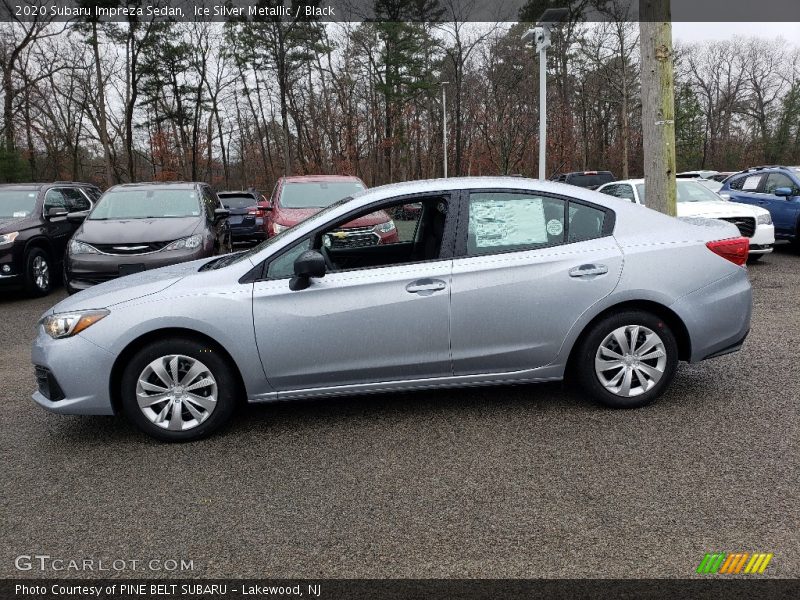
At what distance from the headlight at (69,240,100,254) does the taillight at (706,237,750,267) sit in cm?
715

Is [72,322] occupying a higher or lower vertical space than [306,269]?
lower

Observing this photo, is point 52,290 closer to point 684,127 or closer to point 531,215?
point 531,215

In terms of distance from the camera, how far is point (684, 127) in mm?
51000

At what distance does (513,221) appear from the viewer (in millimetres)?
4355

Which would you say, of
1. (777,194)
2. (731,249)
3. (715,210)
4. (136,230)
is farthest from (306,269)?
(777,194)

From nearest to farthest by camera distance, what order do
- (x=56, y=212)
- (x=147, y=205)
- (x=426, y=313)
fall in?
(x=426, y=313)
(x=147, y=205)
(x=56, y=212)

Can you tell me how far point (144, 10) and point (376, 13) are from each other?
12.6 m

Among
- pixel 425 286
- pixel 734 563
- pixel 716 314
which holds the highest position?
pixel 425 286

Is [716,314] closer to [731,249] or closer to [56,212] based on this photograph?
[731,249]

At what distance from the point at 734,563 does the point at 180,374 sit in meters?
3.16

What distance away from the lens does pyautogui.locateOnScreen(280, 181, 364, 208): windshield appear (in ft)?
34.1

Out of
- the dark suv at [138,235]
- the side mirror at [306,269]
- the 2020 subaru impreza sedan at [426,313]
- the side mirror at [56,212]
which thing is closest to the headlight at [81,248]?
the dark suv at [138,235]

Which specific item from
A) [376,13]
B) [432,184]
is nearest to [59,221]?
[432,184]

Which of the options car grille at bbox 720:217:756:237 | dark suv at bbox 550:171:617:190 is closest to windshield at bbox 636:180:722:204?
car grille at bbox 720:217:756:237
